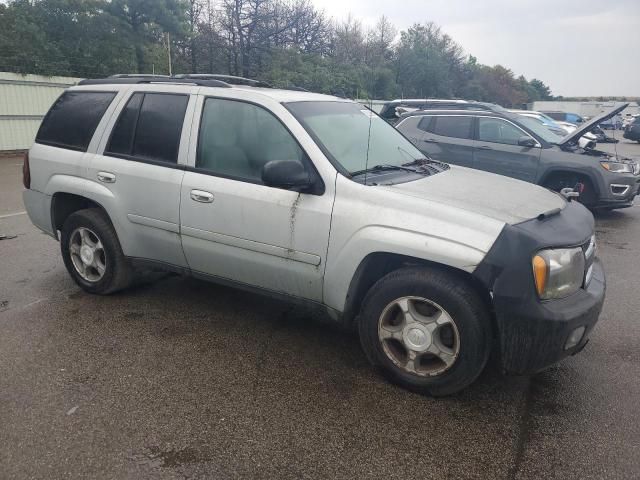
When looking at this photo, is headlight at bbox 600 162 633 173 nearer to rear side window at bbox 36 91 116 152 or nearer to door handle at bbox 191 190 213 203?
door handle at bbox 191 190 213 203

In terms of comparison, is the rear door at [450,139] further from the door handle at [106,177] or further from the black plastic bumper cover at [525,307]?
the black plastic bumper cover at [525,307]

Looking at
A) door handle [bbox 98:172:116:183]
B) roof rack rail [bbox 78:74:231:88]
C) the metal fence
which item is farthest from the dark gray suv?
the metal fence

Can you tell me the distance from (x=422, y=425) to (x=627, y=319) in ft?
8.24

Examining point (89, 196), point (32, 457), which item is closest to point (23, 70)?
point (89, 196)

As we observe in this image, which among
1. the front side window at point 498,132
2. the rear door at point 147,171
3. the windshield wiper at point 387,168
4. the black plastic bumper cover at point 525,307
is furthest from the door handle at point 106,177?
the front side window at point 498,132

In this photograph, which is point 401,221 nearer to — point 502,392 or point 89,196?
point 502,392

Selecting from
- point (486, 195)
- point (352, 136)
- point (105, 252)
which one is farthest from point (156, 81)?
point (486, 195)

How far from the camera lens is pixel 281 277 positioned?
11.6ft

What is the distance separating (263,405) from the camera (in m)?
3.01

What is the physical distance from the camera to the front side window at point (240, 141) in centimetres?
357

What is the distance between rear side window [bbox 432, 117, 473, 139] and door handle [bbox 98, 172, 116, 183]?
20.6ft

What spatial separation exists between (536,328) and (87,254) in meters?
3.62

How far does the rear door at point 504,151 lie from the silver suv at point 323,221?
4724mm

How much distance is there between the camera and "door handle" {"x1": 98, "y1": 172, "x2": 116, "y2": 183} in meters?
4.20
